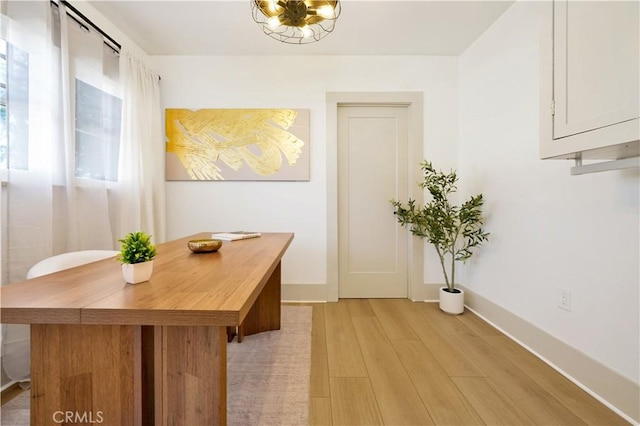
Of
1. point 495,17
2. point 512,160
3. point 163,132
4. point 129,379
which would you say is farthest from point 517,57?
point 163,132

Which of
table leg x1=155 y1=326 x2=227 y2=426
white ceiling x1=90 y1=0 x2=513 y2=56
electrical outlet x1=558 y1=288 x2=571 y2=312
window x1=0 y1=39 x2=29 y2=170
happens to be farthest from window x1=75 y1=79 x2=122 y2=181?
electrical outlet x1=558 y1=288 x2=571 y2=312

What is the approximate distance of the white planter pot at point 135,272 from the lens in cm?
84

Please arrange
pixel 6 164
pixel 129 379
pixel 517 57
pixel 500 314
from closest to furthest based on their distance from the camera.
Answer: pixel 129 379, pixel 6 164, pixel 517 57, pixel 500 314

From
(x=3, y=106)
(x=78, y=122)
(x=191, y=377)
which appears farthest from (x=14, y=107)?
(x=191, y=377)

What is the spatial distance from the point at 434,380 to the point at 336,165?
78.9 inches

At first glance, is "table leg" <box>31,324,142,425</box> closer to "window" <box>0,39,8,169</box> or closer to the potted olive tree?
"window" <box>0,39,8,169</box>

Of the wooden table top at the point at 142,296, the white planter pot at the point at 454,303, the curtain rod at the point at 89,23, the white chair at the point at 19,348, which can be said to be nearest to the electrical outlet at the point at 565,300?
the white planter pot at the point at 454,303

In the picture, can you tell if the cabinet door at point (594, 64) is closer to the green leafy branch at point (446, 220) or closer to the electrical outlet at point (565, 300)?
the electrical outlet at point (565, 300)

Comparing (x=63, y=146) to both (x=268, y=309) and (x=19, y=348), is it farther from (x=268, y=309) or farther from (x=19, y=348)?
(x=268, y=309)

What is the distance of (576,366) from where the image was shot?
1552mm

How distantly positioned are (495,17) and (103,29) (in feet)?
10.5

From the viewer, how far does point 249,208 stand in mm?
2834

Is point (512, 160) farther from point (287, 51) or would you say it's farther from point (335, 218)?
point (287, 51)

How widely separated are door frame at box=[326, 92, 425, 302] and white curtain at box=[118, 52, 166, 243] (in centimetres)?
169
